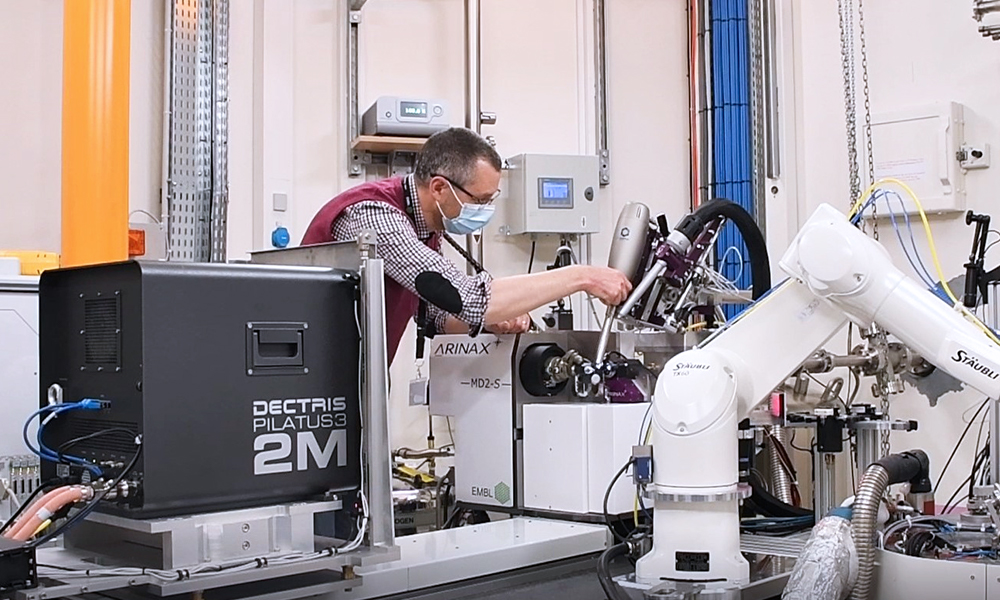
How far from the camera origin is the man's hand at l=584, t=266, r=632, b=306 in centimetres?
214

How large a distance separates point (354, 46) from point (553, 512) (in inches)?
85.4

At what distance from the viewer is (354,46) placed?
374cm

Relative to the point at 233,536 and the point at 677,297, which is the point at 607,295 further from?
the point at 233,536

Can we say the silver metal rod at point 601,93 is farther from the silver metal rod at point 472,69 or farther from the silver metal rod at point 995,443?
the silver metal rod at point 995,443

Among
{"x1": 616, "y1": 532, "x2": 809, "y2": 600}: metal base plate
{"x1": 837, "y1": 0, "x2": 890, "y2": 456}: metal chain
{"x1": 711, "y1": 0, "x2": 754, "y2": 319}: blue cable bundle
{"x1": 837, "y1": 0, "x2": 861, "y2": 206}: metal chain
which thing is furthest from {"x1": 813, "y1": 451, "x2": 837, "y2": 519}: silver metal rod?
{"x1": 711, "y1": 0, "x2": 754, "y2": 319}: blue cable bundle

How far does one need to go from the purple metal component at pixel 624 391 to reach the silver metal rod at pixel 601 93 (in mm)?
2152

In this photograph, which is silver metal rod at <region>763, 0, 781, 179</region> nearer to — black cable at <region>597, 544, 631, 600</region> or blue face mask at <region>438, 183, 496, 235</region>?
blue face mask at <region>438, 183, 496, 235</region>

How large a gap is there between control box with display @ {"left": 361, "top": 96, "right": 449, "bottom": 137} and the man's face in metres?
1.21

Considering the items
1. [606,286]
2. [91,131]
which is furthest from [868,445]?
[91,131]

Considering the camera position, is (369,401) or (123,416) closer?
(123,416)

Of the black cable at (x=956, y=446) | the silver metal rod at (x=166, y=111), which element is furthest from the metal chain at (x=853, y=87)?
the silver metal rod at (x=166, y=111)

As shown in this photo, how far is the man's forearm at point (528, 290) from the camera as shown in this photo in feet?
6.89

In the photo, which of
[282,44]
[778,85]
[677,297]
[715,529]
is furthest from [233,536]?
[778,85]

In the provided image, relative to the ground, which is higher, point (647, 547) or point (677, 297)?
point (677, 297)
